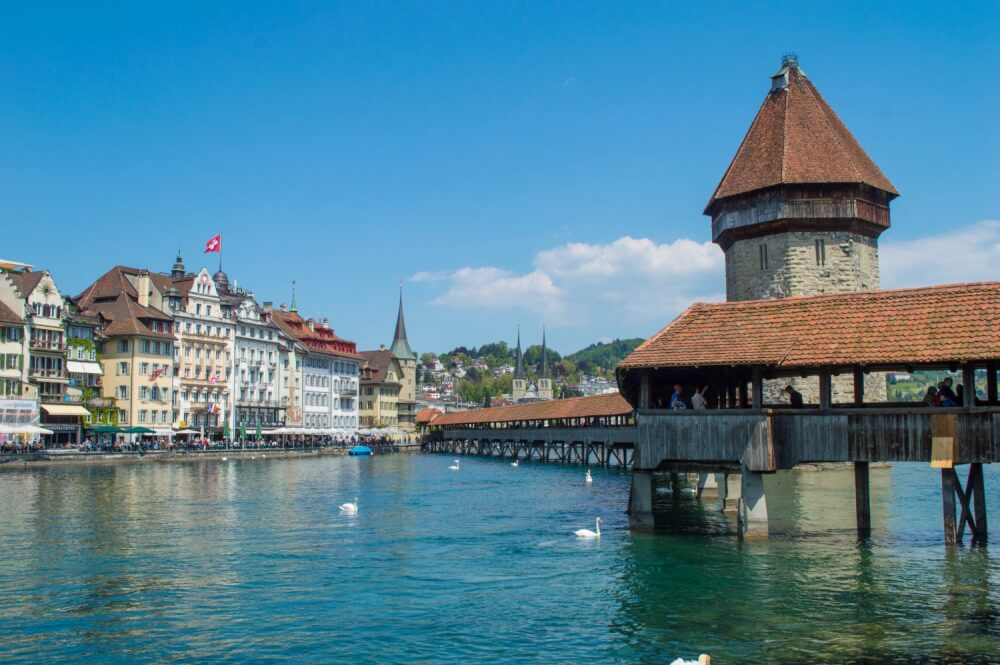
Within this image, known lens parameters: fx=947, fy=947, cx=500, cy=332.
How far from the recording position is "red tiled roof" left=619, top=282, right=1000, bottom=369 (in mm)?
18656

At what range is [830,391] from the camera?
19422 mm

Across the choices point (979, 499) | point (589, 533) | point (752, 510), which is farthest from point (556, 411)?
point (979, 499)

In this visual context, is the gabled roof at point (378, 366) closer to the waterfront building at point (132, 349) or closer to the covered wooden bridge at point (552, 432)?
the covered wooden bridge at point (552, 432)

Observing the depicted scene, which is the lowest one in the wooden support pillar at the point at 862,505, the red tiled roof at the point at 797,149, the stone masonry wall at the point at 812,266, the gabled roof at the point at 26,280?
the wooden support pillar at the point at 862,505

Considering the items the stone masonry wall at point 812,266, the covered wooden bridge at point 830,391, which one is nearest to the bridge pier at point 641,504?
the covered wooden bridge at point 830,391

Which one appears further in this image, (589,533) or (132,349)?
(132,349)

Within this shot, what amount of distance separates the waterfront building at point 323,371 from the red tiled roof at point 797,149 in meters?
57.7

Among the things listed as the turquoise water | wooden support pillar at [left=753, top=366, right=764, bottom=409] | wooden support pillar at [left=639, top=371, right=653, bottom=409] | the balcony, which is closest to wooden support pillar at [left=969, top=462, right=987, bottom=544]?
the turquoise water

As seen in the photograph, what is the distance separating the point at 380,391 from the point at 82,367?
5474 centimetres

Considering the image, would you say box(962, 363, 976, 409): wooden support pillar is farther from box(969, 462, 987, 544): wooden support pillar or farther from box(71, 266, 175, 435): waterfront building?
box(71, 266, 175, 435): waterfront building

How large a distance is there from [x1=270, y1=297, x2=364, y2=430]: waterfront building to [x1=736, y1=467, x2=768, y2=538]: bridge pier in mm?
77815

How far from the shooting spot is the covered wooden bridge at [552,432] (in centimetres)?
5781

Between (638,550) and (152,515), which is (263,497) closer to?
(152,515)

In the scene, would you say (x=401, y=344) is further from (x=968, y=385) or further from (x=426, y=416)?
(x=968, y=385)
